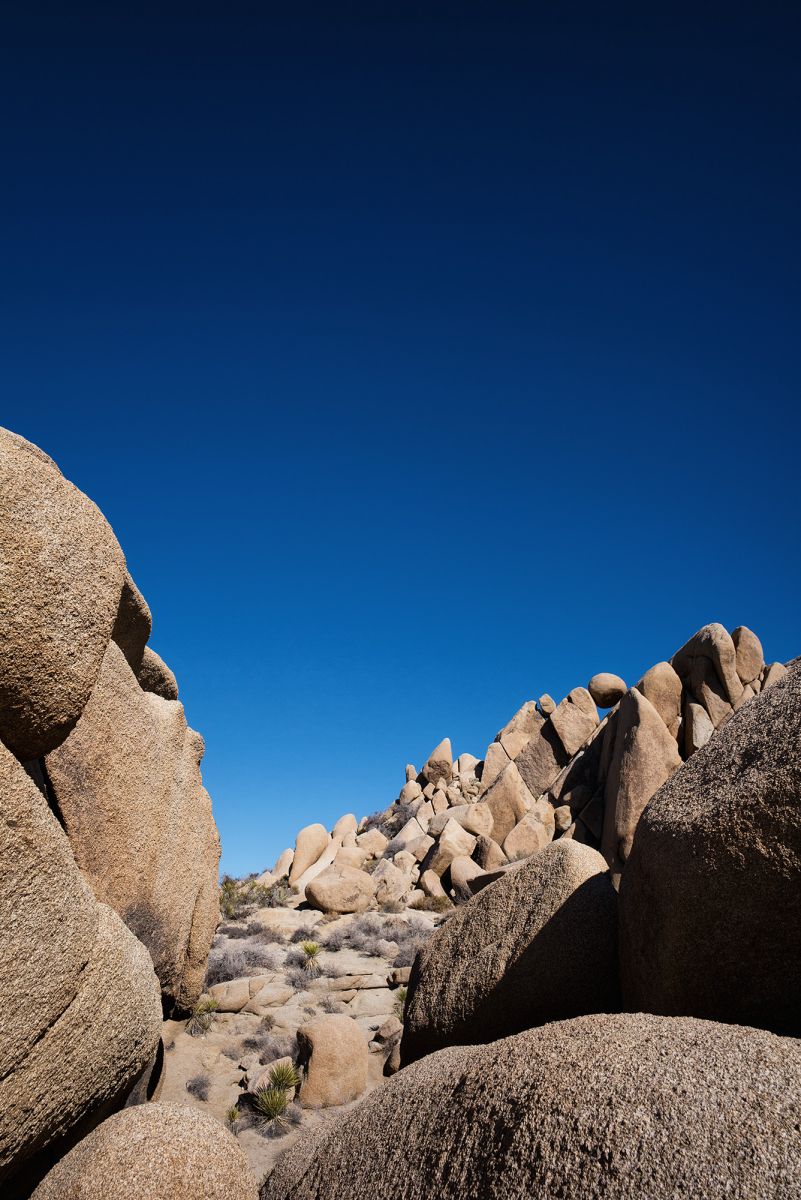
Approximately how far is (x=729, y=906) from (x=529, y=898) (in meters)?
2.55

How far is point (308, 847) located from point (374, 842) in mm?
3079

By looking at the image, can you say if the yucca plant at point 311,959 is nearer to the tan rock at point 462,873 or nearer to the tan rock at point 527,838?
the tan rock at point 462,873

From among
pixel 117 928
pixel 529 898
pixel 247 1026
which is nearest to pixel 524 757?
pixel 247 1026

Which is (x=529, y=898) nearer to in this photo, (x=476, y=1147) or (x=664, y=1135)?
(x=476, y=1147)

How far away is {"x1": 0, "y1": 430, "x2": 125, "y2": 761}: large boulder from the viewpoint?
11.8ft

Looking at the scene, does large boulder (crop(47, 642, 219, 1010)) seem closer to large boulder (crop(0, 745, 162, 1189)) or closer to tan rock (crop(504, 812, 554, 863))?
large boulder (crop(0, 745, 162, 1189))

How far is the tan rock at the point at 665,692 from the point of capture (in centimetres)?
2386

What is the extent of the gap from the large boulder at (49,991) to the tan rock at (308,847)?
25270mm

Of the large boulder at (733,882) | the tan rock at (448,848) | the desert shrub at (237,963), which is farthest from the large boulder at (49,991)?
the tan rock at (448,848)

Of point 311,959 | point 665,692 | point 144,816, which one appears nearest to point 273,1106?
point 144,816

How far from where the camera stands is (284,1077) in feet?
29.2

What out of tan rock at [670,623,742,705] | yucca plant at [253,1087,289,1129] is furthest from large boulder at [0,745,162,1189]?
tan rock at [670,623,742,705]

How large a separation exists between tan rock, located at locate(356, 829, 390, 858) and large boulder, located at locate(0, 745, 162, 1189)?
27265 millimetres

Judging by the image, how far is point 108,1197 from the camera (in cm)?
400
